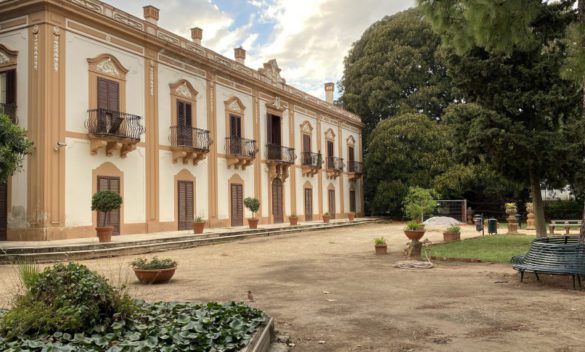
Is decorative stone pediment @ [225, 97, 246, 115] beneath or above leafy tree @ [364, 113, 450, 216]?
above

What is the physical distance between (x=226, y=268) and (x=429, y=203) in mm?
8116

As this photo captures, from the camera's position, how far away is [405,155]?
30688 mm

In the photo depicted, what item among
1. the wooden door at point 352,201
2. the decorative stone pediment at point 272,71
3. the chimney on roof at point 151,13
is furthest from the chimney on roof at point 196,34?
the wooden door at point 352,201

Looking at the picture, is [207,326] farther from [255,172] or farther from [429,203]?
[255,172]

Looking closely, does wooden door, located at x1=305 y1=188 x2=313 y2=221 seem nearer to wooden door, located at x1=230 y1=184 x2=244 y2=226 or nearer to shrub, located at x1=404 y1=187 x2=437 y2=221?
wooden door, located at x1=230 y1=184 x2=244 y2=226

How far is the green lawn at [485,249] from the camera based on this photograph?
36.3 feet

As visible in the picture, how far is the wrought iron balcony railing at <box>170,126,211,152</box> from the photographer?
19.0 m

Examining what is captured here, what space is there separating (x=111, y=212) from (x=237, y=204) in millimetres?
7262

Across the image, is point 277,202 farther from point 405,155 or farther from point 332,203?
point 405,155

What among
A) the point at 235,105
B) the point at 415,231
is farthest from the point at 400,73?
A: the point at 415,231

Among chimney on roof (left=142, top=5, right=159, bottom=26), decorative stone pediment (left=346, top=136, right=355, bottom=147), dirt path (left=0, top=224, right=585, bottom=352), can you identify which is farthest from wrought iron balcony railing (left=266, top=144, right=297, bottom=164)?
dirt path (left=0, top=224, right=585, bottom=352)

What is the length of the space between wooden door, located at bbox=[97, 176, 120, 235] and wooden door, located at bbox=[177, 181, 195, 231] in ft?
10.0

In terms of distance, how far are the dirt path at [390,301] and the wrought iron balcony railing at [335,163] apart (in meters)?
19.5

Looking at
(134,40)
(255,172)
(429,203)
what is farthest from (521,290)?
(255,172)
